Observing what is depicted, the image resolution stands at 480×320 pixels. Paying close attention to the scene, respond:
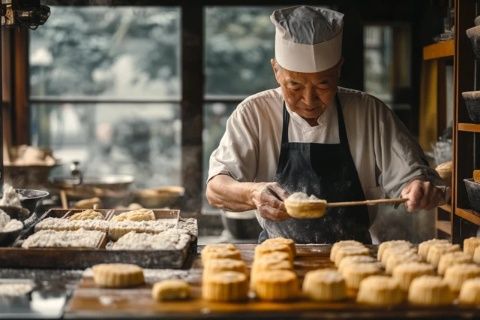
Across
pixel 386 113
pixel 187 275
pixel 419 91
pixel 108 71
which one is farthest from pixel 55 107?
pixel 187 275

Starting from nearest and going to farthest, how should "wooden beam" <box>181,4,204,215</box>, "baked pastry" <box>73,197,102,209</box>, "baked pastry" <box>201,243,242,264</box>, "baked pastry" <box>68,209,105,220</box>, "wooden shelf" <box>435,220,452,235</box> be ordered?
"baked pastry" <box>201,243,242,264</box> < "baked pastry" <box>68,209,105,220</box> < "wooden shelf" <box>435,220,452,235</box> < "baked pastry" <box>73,197,102,209</box> < "wooden beam" <box>181,4,204,215</box>

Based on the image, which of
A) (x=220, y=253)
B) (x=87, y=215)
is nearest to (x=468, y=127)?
(x=220, y=253)

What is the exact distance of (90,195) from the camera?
246 inches

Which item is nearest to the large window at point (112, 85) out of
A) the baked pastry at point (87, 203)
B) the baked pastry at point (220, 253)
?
the baked pastry at point (87, 203)

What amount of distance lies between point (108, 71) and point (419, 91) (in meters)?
3.01

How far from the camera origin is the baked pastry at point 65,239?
10.2 feet

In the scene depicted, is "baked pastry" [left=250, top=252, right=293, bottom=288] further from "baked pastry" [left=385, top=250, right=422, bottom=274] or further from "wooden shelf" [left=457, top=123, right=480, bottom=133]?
"wooden shelf" [left=457, top=123, right=480, bottom=133]

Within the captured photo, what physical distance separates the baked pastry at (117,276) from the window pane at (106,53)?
4.57m

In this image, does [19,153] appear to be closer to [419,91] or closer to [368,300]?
[419,91]

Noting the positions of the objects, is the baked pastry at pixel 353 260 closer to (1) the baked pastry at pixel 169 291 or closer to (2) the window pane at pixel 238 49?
(1) the baked pastry at pixel 169 291

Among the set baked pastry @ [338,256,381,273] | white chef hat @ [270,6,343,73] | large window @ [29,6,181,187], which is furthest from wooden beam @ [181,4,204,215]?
baked pastry @ [338,256,381,273]

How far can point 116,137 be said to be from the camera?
768cm

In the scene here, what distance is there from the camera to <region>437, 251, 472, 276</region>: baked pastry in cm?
298

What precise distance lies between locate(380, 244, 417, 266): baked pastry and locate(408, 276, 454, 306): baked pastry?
498 mm
